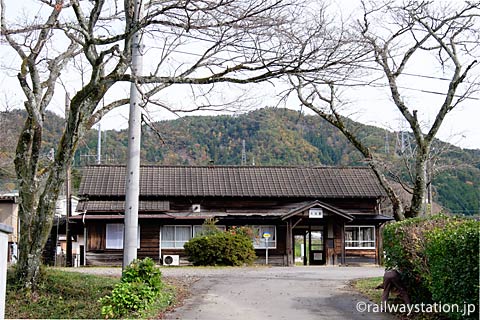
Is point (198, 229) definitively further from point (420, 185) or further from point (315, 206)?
point (420, 185)

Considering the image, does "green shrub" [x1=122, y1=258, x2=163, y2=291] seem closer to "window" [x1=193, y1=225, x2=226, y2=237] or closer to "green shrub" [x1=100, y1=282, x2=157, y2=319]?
"green shrub" [x1=100, y1=282, x2=157, y2=319]

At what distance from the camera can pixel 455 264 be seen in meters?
8.81

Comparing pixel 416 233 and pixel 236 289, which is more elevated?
pixel 416 233

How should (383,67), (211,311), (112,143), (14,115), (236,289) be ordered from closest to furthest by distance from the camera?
(211,311), (236,289), (383,67), (14,115), (112,143)

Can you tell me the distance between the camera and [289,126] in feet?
232

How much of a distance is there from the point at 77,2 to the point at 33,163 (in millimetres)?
4122

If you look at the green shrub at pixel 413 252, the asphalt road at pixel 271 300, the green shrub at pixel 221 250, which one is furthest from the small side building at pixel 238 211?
the green shrub at pixel 413 252

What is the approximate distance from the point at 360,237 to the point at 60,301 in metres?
22.5

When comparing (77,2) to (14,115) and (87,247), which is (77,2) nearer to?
(14,115)

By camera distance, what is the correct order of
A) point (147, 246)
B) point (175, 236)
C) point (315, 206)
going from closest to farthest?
point (315, 206) → point (147, 246) → point (175, 236)

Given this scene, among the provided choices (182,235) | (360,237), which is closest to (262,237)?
(182,235)

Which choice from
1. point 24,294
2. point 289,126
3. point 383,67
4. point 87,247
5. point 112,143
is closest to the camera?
point 24,294

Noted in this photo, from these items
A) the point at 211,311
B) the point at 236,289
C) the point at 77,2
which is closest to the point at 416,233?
the point at 211,311

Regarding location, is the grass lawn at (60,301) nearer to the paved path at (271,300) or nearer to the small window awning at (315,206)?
the paved path at (271,300)
